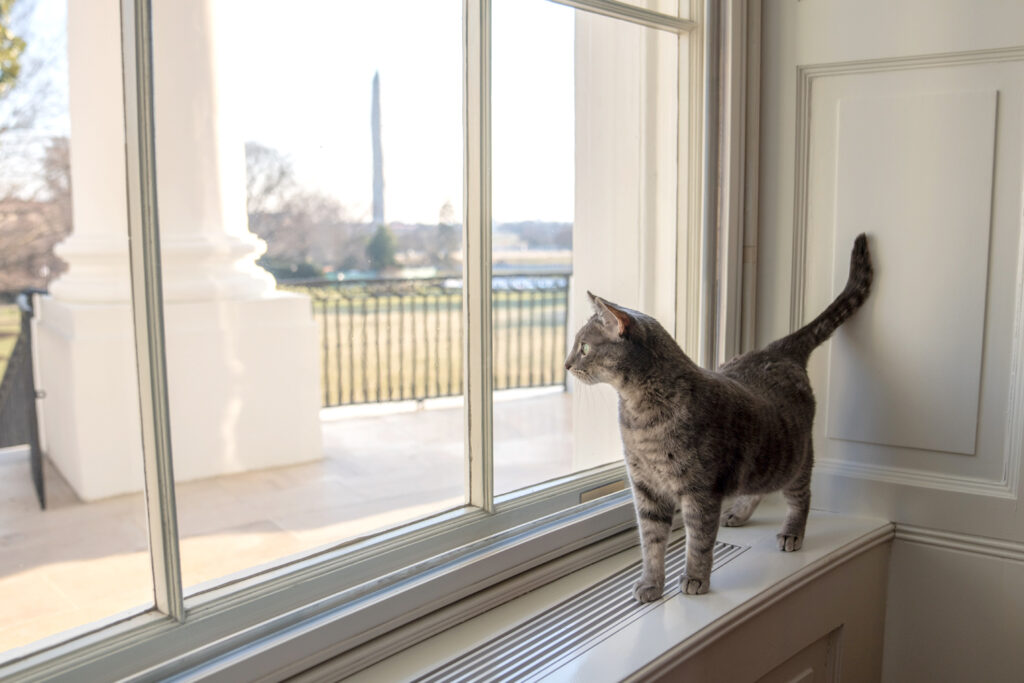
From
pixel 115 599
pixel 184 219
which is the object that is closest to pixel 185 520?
pixel 115 599

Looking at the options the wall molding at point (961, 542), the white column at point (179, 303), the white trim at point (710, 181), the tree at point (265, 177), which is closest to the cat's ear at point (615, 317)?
the white trim at point (710, 181)

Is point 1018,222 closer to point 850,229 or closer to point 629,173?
point 850,229

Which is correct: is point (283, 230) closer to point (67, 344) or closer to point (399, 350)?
point (67, 344)

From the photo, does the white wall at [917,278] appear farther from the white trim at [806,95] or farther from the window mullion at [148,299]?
the window mullion at [148,299]

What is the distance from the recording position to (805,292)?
197 cm

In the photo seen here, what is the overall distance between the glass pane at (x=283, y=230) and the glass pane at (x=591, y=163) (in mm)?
566

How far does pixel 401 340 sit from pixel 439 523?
334 centimetres

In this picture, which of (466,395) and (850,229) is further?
(850,229)

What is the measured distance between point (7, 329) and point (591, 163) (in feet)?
5.43

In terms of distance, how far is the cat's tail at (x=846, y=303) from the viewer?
5.97ft

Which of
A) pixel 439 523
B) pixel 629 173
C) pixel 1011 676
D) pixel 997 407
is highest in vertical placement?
pixel 629 173

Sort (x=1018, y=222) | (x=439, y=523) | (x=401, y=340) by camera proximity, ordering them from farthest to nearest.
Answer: (x=401, y=340) < (x=1018, y=222) < (x=439, y=523)

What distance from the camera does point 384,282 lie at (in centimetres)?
442

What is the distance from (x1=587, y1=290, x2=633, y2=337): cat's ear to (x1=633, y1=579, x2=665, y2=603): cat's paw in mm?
478
